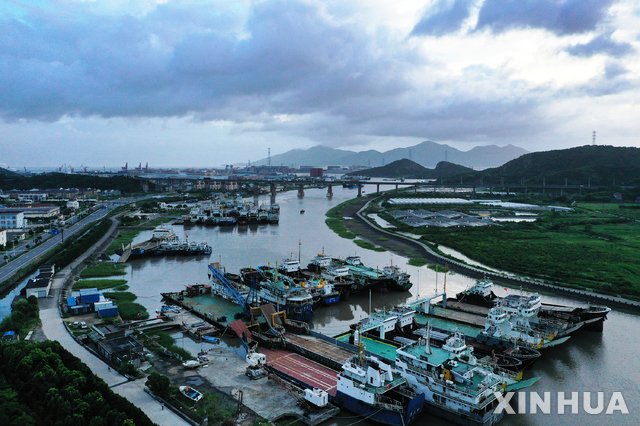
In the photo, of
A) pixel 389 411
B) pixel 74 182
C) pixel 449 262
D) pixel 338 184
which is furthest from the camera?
pixel 338 184

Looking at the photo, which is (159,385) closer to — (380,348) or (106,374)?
(106,374)

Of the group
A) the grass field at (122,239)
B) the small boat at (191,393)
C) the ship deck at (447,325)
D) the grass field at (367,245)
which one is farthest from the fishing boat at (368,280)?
the grass field at (122,239)

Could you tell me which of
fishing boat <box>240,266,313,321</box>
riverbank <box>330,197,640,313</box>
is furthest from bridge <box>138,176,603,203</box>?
fishing boat <box>240,266,313,321</box>

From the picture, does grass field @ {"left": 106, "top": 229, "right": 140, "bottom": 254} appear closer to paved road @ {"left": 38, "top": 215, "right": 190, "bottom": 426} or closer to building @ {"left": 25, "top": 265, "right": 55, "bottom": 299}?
building @ {"left": 25, "top": 265, "right": 55, "bottom": 299}

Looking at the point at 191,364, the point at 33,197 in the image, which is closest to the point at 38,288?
the point at 191,364

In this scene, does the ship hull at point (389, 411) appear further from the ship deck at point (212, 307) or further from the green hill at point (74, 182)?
the green hill at point (74, 182)

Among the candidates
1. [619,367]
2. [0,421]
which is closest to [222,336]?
[0,421]

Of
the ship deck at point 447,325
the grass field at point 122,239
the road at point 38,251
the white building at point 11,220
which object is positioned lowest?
the ship deck at point 447,325
